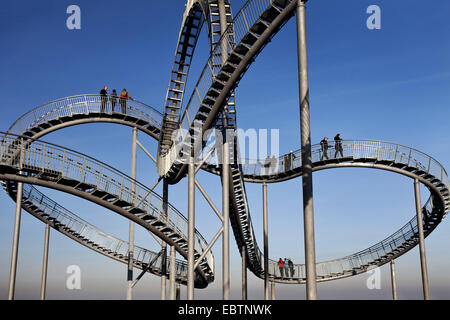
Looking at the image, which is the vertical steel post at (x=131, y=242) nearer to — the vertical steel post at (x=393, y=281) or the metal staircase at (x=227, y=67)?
the metal staircase at (x=227, y=67)

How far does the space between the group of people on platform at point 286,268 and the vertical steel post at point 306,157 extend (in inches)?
711

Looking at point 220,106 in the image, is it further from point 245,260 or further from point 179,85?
point 245,260

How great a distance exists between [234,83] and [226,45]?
4.47 feet

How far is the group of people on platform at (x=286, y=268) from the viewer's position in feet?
87.4

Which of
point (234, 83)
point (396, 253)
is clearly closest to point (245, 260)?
point (396, 253)

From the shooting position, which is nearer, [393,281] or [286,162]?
[286,162]

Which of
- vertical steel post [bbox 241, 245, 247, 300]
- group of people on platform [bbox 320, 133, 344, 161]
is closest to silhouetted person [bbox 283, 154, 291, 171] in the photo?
group of people on platform [bbox 320, 133, 344, 161]

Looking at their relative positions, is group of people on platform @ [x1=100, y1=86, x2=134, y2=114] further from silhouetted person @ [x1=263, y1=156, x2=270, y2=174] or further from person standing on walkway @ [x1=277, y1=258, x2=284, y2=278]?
person standing on walkway @ [x1=277, y1=258, x2=284, y2=278]

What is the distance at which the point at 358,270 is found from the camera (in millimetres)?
26719

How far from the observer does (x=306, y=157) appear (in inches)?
368

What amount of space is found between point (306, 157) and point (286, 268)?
18.5 m

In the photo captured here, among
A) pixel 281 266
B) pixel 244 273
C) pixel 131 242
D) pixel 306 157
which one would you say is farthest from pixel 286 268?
pixel 306 157

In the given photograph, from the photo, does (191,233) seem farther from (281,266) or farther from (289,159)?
(281,266)
